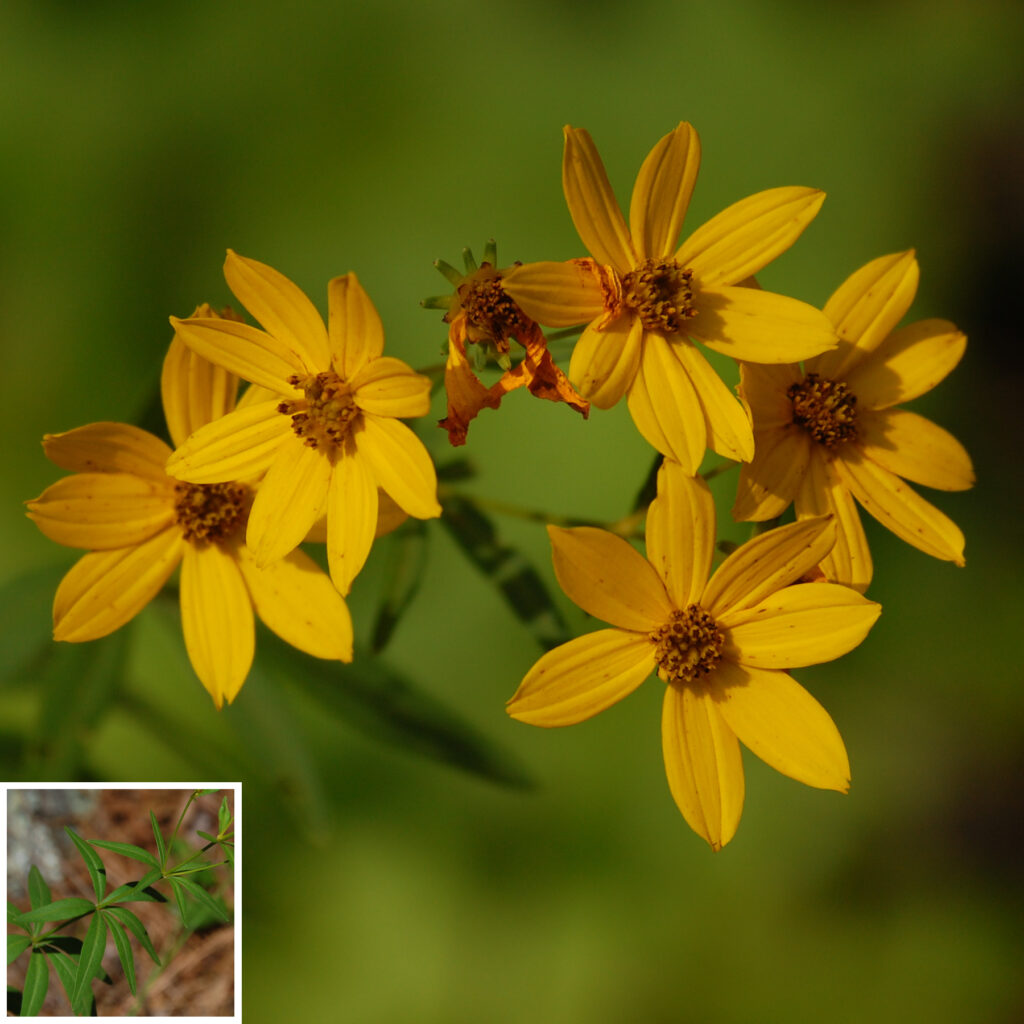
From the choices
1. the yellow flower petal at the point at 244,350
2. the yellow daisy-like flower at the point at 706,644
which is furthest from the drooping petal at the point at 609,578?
the yellow flower petal at the point at 244,350

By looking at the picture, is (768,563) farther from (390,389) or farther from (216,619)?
(216,619)

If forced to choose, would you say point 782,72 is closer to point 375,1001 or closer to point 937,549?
point 937,549

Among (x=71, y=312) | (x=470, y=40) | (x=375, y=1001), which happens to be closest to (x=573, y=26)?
(x=470, y=40)

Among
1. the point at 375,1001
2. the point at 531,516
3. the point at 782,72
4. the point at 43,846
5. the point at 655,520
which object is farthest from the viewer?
the point at 782,72

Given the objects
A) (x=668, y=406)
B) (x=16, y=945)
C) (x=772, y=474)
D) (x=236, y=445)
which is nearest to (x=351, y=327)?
(x=236, y=445)

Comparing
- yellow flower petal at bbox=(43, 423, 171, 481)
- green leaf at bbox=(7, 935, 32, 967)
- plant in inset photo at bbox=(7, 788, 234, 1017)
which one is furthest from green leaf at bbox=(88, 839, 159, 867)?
yellow flower petal at bbox=(43, 423, 171, 481)

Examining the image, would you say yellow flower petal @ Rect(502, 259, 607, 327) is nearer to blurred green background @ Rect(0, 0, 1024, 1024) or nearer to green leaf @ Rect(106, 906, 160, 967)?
blurred green background @ Rect(0, 0, 1024, 1024)
